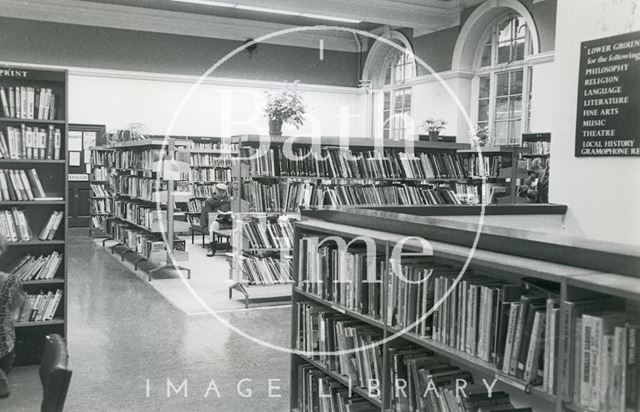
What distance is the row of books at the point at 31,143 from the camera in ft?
14.9

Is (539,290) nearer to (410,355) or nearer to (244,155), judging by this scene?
(410,355)

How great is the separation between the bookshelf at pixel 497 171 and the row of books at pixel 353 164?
4.90 ft

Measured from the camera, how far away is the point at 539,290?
206 centimetres

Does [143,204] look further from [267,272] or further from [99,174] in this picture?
[99,174]

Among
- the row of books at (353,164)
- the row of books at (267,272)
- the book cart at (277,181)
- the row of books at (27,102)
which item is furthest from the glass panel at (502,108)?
the row of books at (27,102)

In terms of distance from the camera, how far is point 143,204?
9.40m

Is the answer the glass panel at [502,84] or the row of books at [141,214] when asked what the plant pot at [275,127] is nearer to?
the row of books at [141,214]

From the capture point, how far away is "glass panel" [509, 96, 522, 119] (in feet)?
38.2

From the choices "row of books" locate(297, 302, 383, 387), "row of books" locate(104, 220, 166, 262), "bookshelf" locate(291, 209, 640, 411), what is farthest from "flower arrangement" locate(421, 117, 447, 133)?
"row of books" locate(297, 302, 383, 387)

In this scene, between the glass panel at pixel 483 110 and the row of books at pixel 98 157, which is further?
the glass panel at pixel 483 110

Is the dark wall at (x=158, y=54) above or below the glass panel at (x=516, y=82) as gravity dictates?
above

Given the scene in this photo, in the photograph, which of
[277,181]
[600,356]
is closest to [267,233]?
[277,181]

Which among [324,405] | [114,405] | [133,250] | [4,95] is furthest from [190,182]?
[324,405]

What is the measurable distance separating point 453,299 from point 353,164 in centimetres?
491
